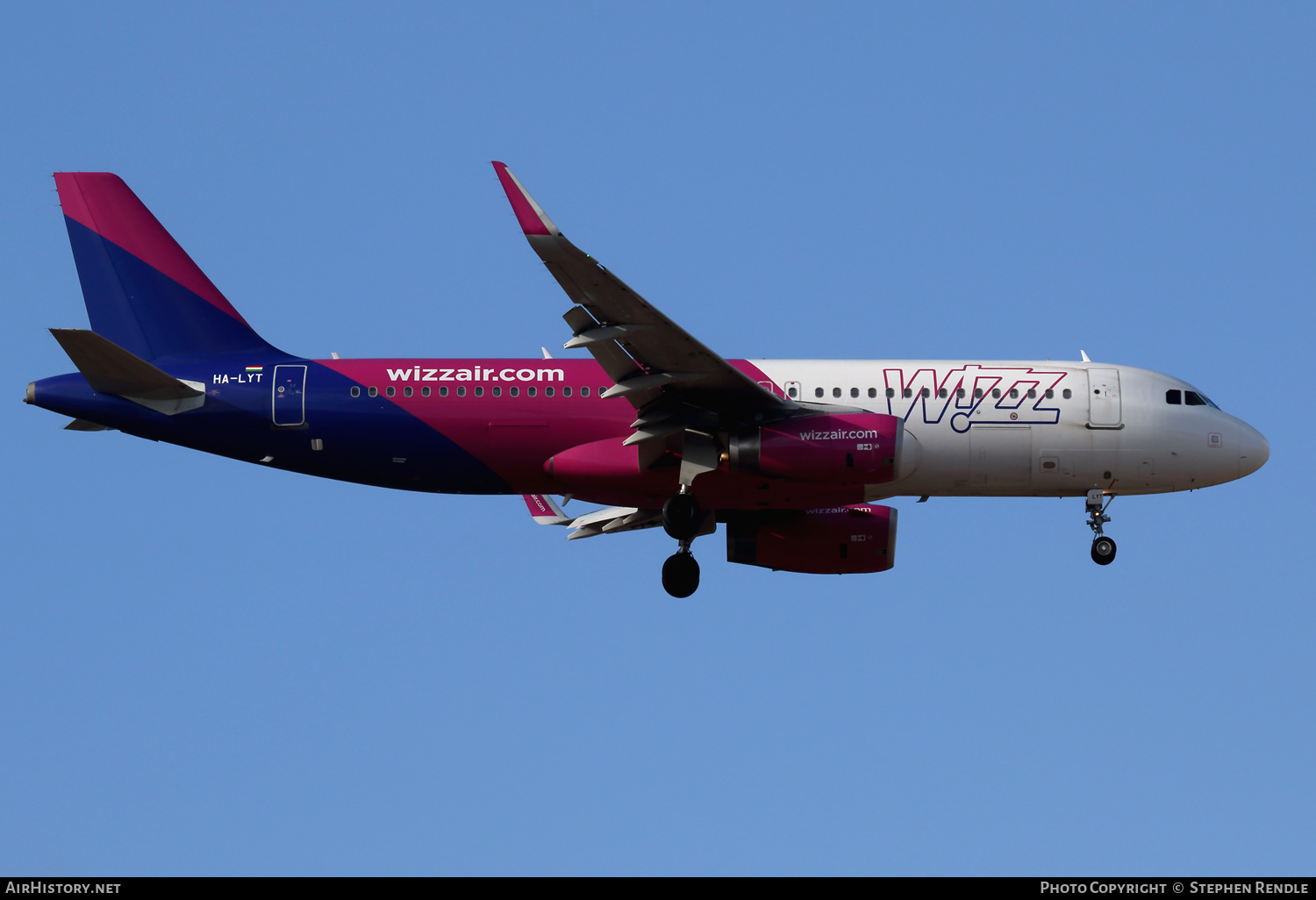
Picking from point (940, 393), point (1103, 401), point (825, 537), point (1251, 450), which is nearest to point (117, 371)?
point (825, 537)

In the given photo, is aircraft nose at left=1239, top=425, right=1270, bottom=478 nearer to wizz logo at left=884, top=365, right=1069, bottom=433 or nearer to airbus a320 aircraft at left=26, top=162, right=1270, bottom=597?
airbus a320 aircraft at left=26, top=162, right=1270, bottom=597

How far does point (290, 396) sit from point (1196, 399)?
1841cm

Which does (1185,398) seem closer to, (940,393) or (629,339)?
(940,393)

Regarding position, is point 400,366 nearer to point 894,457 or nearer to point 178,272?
point 178,272

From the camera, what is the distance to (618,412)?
29.3 metres

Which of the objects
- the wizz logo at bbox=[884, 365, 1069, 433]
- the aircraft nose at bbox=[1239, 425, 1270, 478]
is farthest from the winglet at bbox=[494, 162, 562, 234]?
the aircraft nose at bbox=[1239, 425, 1270, 478]

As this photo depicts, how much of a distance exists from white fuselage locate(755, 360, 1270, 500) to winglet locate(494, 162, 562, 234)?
7265 mm

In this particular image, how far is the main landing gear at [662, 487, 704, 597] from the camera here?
95.0 feet

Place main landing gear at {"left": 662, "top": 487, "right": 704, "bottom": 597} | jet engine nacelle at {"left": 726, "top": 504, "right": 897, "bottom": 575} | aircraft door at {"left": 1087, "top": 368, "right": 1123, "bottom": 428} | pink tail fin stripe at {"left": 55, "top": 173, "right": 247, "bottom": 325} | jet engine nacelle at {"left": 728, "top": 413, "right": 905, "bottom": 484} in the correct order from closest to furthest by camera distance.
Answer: jet engine nacelle at {"left": 728, "top": 413, "right": 905, "bottom": 484} < main landing gear at {"left": 662, "top": 487, "right": 704, "bottom": 597} < aircraft door at {"left": 1087, "top": 368, "right": 1123, "bottom": 428} < pink tail fin stripe at {"left": 55, "top": 173, "right": 247, "bottom": 325} < jet engine nacelle at {"left": 726, "top": 504, "right": 897, "bottom": 575}
